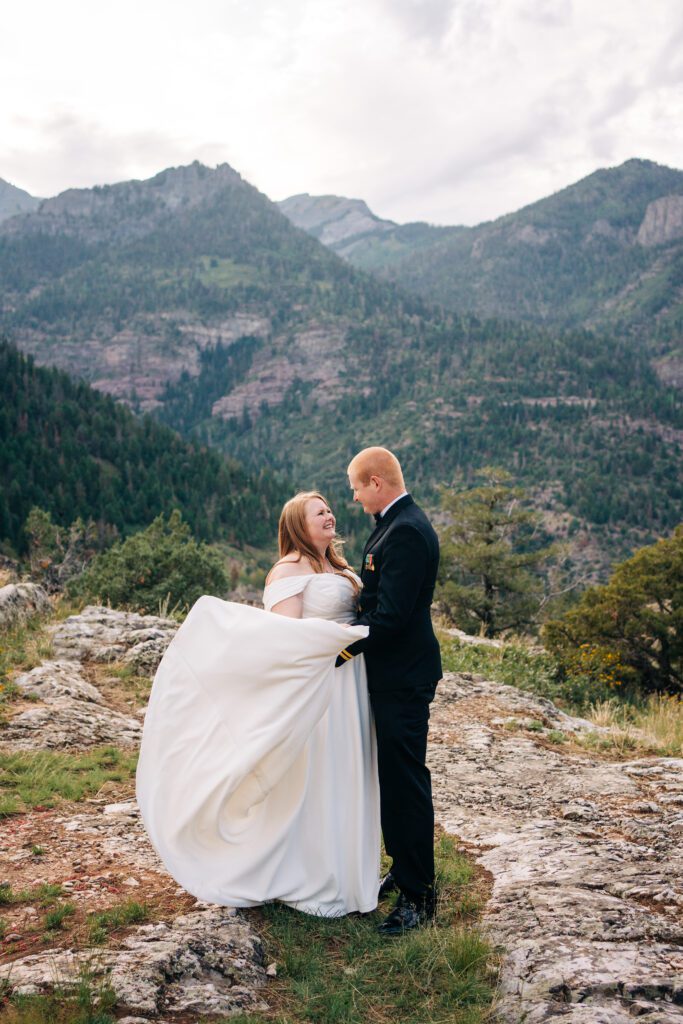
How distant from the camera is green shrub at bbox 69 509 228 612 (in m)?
16.0

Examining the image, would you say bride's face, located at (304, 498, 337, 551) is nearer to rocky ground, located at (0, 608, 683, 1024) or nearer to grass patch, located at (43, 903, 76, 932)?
rocky ground, located at (0, 608, 683, 1024)

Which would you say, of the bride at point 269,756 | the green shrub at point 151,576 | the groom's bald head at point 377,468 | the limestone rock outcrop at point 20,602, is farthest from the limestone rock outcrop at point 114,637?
the groom's bald head at point 377,468

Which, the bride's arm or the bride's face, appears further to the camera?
the bride's face

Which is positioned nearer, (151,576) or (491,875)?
(491,875)

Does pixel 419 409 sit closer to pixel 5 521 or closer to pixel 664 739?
pixel 5 521

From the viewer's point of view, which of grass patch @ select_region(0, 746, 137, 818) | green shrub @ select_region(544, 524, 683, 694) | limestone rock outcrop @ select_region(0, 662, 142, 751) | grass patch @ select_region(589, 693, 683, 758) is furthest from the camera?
green shrub @ select_region(544, 524, 683, 694)

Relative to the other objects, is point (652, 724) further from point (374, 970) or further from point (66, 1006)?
point (66, 1006)

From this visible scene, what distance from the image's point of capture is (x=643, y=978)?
322 cm

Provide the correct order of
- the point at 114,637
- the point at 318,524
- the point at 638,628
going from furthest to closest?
the point at 638,628 → the point at 114,637 → the point at 318,524

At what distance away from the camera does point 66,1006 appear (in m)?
2.96

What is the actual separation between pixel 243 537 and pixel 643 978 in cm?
7688

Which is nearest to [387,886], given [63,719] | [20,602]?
[63,719]

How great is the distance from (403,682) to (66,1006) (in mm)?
2226

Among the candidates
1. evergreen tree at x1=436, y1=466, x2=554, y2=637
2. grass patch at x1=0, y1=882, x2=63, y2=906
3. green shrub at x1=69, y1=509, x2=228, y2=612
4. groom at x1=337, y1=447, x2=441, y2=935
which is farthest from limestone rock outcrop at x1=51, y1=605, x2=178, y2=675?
evergreen tree at x1=436, y1=466, x2=554, y2=637
